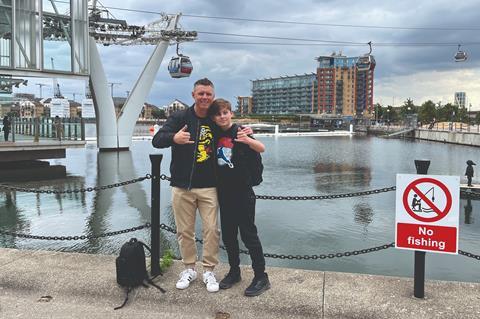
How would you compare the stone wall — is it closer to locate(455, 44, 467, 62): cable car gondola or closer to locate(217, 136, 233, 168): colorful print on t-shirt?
locate(455, 44, 467, 62): cable car gondola

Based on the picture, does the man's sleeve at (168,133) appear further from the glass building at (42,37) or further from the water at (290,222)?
the glass building at (42,37)

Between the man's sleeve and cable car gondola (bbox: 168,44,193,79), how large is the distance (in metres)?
26.5

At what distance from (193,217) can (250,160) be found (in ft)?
2.58

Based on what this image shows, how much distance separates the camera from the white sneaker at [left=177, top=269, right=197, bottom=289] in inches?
163

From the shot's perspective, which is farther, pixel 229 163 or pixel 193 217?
pixel 193 217

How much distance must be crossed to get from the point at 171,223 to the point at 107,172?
11777 mm

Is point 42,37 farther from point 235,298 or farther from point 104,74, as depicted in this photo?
point 235,298

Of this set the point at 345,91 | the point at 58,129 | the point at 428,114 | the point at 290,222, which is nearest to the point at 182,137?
the point at 290,222

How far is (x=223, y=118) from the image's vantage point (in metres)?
3.84

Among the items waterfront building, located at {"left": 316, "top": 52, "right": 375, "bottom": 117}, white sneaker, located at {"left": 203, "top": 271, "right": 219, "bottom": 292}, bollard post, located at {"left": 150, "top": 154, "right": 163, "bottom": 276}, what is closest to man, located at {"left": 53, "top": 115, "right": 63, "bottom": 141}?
bollard post, located at {"left": 150, "top": 154, "right": 163, "bottom": 276}

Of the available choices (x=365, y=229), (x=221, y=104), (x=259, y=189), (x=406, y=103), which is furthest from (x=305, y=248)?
(x=406, y=103)

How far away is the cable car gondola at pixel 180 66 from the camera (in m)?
29.9

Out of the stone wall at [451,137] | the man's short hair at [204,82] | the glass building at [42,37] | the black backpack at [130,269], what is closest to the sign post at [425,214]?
the man's short hair at [204,82]

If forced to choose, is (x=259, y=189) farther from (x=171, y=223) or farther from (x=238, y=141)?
(x=238, y=141)
